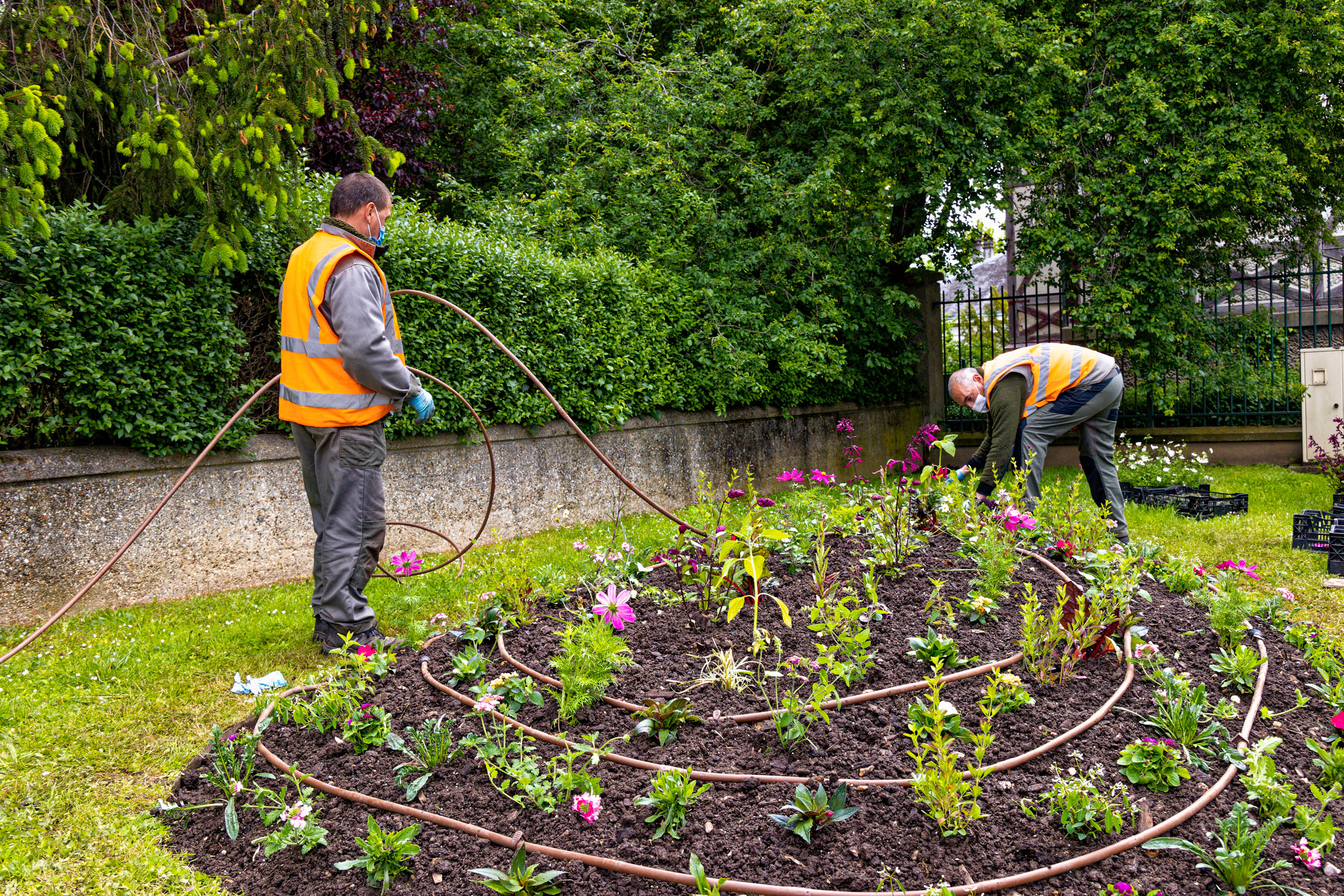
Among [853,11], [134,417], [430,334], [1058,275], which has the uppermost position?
[853,11]

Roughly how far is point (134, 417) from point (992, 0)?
9164 mm

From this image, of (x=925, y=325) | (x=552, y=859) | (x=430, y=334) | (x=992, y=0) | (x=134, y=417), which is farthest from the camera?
(x=925, y=325)

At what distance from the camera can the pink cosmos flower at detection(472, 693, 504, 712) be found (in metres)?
2.41

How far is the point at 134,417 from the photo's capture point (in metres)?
4.59

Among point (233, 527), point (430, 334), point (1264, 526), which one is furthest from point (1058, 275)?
point (233, 527)

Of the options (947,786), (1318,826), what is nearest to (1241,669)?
(1318,826)

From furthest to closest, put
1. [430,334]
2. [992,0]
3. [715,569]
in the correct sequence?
[992,0]
[430,334]
[715,569]

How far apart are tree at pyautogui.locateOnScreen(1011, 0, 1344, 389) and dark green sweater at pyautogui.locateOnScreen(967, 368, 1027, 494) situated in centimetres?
501

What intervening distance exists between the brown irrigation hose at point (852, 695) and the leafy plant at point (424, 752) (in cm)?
38

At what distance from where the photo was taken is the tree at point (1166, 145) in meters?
9.10

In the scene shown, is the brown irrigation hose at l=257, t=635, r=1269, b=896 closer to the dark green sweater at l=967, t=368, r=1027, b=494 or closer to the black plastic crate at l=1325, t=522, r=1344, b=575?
the dark green sweater at l=967, t=368, r=1027, b=494

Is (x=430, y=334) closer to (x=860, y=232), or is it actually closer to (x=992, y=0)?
(x=860, y=232)

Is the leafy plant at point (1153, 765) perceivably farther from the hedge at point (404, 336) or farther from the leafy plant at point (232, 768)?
the hedge at point (404, 336)

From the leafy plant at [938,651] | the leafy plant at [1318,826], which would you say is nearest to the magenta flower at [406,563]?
the leafy plant at [938,651]
